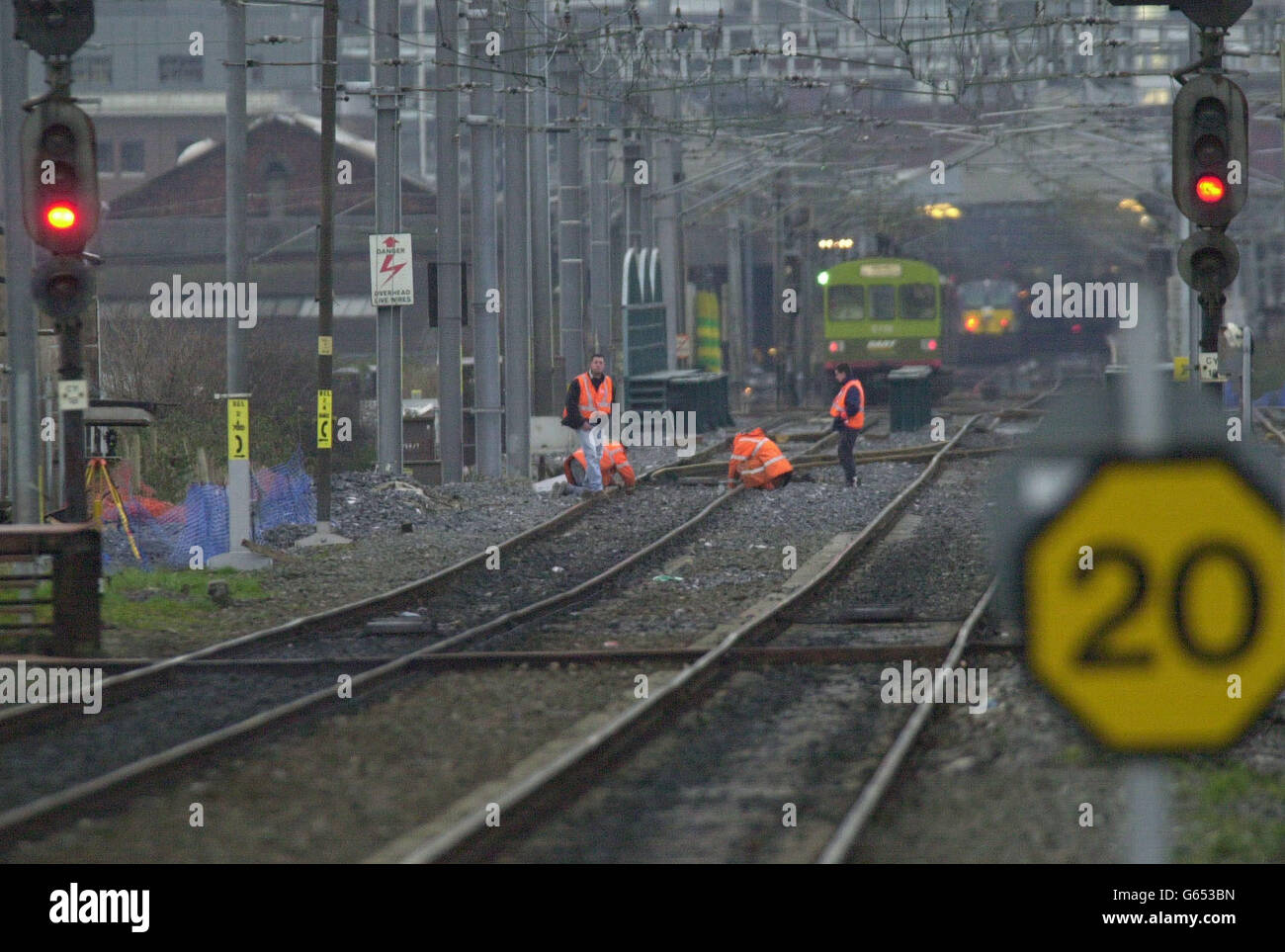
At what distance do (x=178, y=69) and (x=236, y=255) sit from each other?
66.8 meters

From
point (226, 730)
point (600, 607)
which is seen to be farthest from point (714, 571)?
point (226, 730)

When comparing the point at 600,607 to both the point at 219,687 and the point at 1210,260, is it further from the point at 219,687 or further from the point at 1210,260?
the point at 1210,260

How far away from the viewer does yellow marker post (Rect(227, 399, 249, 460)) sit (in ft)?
56.9

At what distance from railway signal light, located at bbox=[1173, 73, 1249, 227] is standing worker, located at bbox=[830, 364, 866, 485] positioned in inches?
491

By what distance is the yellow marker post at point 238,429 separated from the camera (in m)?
17.3

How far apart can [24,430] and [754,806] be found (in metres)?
7.86

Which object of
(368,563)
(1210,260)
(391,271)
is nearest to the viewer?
(1210,260)

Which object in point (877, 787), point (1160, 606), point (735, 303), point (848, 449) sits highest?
point (735, 303)

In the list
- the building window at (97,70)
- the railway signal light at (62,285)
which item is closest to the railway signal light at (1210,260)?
the railway signal light at (62,285)

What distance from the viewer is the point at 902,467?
94.7 ft

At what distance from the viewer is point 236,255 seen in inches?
676

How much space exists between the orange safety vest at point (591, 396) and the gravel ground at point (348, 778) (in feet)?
38.4

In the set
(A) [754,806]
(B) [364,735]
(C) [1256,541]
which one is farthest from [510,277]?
(C) [1256,541]
